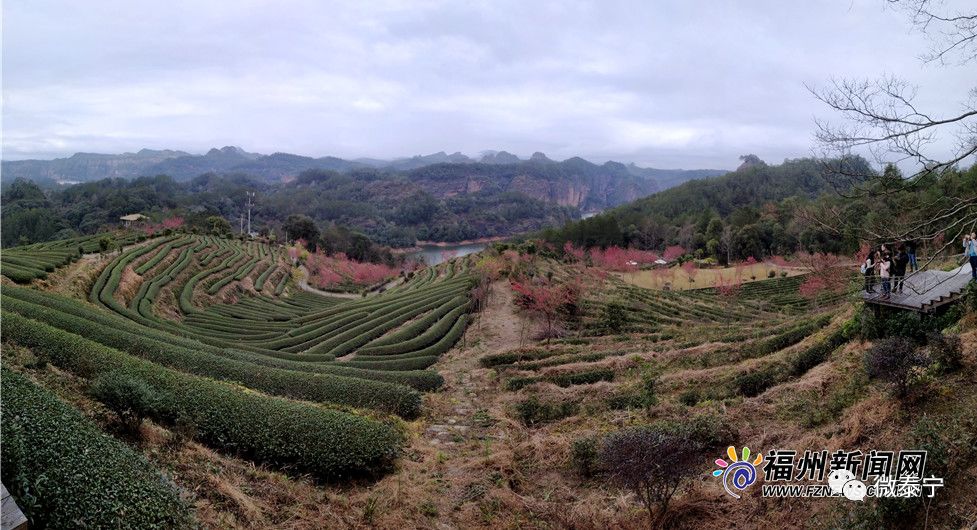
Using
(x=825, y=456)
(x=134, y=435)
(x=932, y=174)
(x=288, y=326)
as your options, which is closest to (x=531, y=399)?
(x=825, y=456)

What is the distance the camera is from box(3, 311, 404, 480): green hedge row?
27.2 feet

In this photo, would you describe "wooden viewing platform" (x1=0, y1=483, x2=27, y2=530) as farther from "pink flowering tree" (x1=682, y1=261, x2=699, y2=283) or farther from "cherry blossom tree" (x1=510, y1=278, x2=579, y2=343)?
"pink flowering tree" (x1=682, y1=261, x2=699, y2=283)

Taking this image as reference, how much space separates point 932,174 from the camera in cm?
600

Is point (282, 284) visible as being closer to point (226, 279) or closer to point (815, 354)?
point (226, 279)

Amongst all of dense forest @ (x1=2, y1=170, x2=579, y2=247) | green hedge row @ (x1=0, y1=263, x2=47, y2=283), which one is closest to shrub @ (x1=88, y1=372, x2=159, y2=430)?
green hedge row @ (x1=0, y1=263, x2=47, y2=283)

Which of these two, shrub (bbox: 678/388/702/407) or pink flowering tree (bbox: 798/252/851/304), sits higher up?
pink flowering tree (bbox: 798/252/851/304)

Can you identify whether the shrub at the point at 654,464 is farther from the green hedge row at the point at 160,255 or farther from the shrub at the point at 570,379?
the green hedge row at the point at 160,255

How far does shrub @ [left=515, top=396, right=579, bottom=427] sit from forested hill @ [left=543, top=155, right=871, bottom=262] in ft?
80.0

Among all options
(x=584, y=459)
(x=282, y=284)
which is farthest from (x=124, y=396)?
(x=282, y=284)

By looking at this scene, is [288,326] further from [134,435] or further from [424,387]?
[134,435]

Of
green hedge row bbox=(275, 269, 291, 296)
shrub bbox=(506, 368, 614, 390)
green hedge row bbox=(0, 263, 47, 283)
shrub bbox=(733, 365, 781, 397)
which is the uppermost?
green hedge row bbox=(0, 263, 47, 283)

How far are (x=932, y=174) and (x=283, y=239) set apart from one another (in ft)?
292

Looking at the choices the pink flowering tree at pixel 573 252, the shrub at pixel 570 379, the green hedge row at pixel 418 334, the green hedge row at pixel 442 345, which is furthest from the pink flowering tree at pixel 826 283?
the pink flowering tree at pixel 573 252

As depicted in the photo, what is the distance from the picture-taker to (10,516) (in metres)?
4.12
